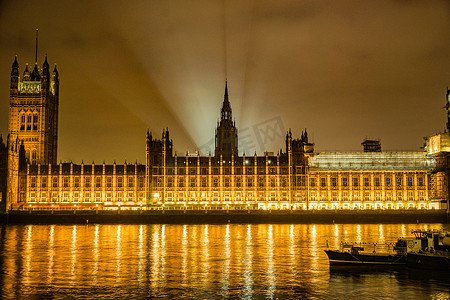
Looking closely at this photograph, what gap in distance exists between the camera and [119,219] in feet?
385

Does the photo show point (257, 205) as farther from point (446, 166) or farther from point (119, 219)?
point (446, 166)

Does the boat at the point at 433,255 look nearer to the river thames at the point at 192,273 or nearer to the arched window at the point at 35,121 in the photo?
the river thames at the point at 192,273

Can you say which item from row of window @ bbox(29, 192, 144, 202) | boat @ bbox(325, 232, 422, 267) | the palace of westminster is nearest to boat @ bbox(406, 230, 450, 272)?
boat @ bbox(325, 232, 422, 267)

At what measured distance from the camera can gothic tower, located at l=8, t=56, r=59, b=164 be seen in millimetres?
155500

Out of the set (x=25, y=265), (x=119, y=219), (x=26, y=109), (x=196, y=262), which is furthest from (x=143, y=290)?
(x=26, y=109)

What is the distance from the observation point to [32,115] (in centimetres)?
15738

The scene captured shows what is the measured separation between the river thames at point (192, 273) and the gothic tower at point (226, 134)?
83892mm

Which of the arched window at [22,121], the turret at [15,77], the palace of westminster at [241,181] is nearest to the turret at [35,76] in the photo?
the turret at [15,77]

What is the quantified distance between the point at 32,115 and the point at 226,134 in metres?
55.8

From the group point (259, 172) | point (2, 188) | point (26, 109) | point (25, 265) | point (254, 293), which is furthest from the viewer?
point (26, 109)

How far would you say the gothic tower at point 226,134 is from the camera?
16199 centimetres

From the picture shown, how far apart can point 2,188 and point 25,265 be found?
80816 mm

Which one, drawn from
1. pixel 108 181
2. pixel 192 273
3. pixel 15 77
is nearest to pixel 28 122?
pixel 15 77

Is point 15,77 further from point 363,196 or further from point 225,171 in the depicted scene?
point 363,196
